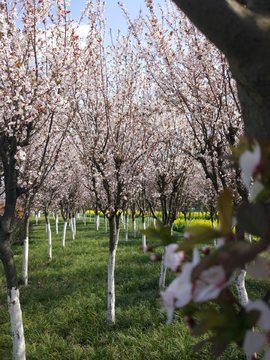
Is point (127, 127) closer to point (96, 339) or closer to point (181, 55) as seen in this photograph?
point (181, 55)

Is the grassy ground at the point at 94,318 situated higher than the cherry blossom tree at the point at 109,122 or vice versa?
the cherry blossom tree at the point at 109,122

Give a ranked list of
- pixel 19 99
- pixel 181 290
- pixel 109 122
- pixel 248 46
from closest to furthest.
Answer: pixel 181 290, pixel 248 46, pixel 19 99, pixel 109 122

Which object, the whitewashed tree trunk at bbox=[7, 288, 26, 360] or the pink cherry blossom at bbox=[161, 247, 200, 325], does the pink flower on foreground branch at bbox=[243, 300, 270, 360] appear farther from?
the whitewashed tree trunk at bbox=[7, 288, 26, 360]

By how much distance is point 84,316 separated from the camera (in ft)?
18.0

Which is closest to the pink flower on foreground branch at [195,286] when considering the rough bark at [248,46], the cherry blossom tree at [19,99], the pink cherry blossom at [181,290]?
the pink cherry blossom at [181,290]

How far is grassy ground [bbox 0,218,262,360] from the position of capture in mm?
4289

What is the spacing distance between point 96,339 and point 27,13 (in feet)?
20.0

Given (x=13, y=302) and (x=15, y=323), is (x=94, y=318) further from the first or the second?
(x=13, y=302)

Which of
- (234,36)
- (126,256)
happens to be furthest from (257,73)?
(126,256)

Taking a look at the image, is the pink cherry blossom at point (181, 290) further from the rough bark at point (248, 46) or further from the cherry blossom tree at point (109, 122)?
the cherry blossom tree at point (109, 122)

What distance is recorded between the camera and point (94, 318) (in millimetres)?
5375

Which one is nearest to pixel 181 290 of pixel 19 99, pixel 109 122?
pixel 19 99

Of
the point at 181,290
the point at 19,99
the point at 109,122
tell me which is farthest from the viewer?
the point at 109,122

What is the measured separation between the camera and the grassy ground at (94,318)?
14.1 feet
